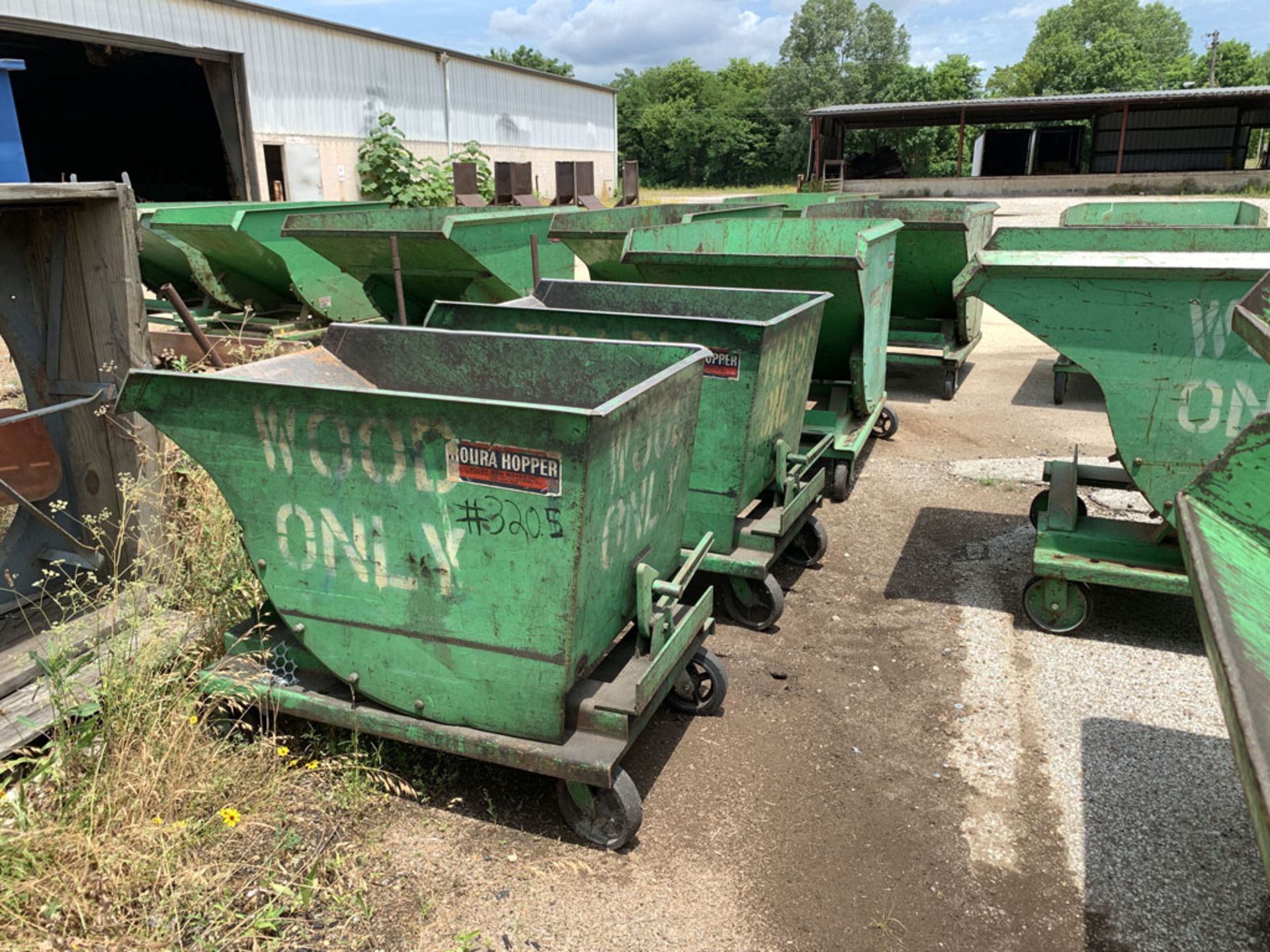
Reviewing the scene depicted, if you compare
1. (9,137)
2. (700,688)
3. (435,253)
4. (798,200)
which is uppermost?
(9,137)

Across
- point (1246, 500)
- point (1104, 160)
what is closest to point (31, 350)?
point (1246, 500)

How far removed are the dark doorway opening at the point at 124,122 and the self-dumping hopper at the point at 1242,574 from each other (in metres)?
21.2

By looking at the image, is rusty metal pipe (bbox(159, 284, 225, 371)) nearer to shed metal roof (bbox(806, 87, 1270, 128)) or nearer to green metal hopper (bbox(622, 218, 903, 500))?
green metal hopper (bbox(622, 218, 903, 500))

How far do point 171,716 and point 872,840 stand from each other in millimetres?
2263

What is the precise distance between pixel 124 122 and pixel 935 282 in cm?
2220

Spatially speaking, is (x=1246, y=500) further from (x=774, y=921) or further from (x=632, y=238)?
(x=632, y=238)

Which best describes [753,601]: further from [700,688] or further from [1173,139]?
[1173,139]

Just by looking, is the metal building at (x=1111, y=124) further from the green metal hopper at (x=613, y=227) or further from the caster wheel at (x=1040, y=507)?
the caster wheel at (x=1040, y=507)

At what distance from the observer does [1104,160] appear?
33.9 meters

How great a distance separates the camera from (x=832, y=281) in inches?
221

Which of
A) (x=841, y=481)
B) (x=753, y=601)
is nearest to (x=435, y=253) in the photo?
(x=841, y=481)

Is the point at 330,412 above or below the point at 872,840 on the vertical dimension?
above

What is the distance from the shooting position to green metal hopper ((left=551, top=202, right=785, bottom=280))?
7055mm

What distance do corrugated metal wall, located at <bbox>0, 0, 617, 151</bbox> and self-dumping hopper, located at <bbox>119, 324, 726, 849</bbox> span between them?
46.0 ft
